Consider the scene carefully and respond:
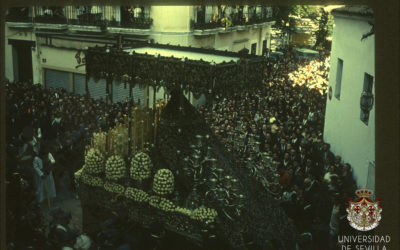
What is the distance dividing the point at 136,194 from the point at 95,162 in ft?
3.64

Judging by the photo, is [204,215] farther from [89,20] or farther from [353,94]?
[89,20]

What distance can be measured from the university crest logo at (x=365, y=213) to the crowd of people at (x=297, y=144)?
1.56m

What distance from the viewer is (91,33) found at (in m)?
17.9

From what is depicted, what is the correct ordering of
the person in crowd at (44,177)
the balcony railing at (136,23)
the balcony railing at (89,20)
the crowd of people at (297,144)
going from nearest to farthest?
1. the crowd of people at (297,144)
2. the person in crowd at (44,177)
3. the balcony railing at (136,23)
4. the balcony railing at (89,20)

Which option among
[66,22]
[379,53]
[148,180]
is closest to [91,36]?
[66,22]

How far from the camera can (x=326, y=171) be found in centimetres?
995

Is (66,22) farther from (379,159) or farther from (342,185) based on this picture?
(379,159)

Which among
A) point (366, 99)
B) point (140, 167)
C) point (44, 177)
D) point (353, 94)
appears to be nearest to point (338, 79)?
point (353, 94)

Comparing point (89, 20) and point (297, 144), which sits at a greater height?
point (89, 20)

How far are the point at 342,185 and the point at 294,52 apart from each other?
73.4ft

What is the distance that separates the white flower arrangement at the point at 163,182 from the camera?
7426mm

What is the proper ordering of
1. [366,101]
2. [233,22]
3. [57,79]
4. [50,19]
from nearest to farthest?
[366,101] < [50,19] < [57,79] < [233,22]

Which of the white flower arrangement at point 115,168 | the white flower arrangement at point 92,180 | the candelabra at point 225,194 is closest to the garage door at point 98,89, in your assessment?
the white flower arrangement at point 92,180

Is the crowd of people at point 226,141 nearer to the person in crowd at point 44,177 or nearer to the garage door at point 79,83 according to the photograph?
the person in crowd at point 44,177
